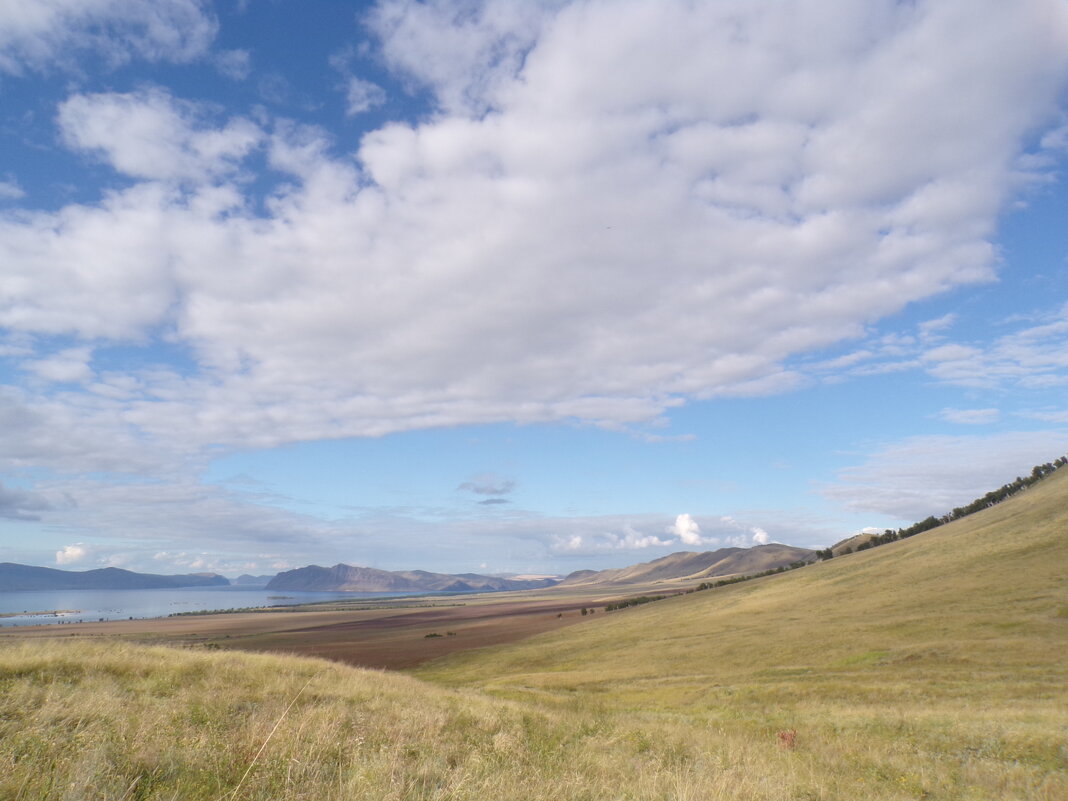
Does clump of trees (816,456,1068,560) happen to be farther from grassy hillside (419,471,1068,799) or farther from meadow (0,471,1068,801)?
meadow (0,471,1068,801)

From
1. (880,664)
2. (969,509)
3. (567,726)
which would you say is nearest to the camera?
(567,726)

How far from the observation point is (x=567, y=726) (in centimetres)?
1531

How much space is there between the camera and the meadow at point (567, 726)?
6887 mm

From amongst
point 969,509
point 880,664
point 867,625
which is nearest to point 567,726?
point 880,664

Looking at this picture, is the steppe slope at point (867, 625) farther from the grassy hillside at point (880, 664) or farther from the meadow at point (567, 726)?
the meadow at point (567, 726)

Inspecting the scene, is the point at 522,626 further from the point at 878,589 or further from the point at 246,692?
the point at 246,692

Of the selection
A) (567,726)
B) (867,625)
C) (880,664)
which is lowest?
(867,625)

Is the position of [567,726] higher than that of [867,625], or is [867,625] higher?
[567,726]

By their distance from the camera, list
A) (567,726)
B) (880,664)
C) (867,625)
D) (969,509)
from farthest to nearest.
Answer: (969,509), (867,625), (880,664), (567,726)

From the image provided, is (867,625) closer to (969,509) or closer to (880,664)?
(880,664)

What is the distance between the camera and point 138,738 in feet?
25.2

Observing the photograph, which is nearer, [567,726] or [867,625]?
[567,726]

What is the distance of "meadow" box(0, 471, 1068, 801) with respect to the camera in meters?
6.89

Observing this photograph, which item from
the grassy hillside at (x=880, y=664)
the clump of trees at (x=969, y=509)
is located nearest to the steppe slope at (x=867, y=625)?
the grassy hillside at (x=880, y=664)
